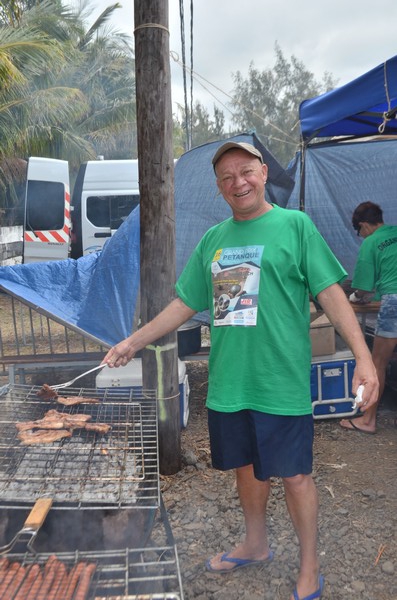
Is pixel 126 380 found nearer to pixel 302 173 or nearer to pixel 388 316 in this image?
pixel 388 316

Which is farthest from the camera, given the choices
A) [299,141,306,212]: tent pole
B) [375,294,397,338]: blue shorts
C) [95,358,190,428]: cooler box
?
[299,141,306,212]: tent pole

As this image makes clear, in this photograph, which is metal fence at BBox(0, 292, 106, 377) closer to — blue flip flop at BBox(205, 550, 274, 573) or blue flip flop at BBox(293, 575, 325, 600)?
blue flip flop at BBox(205, 550, 274, 573)

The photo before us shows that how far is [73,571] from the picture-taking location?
183cm

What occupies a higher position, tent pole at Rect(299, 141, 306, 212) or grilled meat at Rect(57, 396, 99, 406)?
tent pole at Rect(299, 141, 306, 212)

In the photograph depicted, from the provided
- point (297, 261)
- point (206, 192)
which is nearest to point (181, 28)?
point (206, 192)

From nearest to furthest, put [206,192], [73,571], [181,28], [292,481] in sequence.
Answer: [73,571]
[292,481]
[206,192]
[181,28]

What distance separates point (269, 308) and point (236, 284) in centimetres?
20

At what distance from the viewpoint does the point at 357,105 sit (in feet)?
15.9

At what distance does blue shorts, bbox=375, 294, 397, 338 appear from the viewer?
4.66 metres

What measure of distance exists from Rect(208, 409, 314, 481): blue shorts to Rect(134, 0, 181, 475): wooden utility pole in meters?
1.37

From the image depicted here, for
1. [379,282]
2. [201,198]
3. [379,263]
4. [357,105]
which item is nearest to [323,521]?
[379,282]

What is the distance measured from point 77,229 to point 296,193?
695 cm

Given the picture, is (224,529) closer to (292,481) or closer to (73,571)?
(292,481)

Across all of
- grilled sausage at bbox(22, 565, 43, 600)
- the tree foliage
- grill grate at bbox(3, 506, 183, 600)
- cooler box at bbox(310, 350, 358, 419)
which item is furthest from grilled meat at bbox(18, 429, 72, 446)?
the tree foliage
